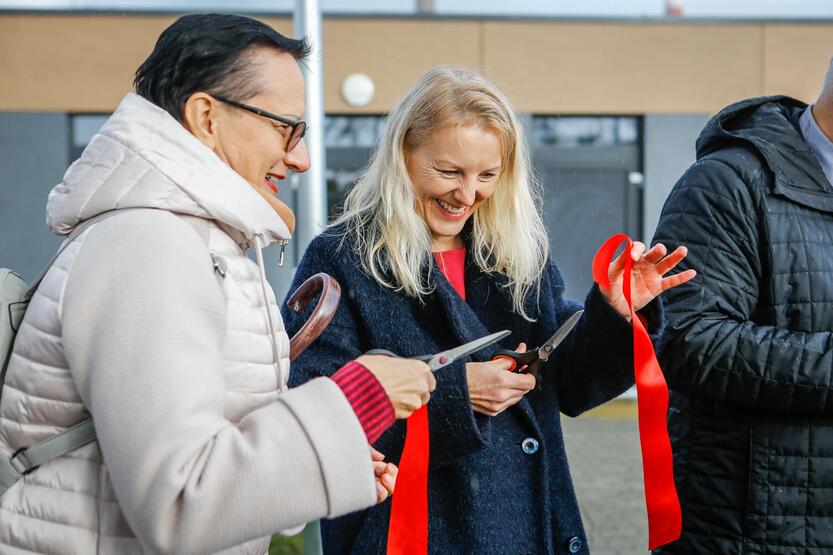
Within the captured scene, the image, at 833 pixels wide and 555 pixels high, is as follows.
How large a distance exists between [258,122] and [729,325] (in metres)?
1.28

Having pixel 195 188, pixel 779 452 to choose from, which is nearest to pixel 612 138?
pixel 779 452

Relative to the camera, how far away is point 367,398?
1.39 meters

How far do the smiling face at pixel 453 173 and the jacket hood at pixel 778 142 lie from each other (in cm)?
62

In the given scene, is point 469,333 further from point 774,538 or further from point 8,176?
point 8,176

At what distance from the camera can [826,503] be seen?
87.4 inches

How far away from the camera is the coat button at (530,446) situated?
2.21m

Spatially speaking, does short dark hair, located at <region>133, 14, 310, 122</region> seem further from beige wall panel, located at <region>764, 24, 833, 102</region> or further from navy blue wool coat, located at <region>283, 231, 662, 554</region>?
beige wall panel, located at <region>764, 24, 833, 102</region>

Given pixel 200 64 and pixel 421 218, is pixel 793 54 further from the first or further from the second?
pixel 200 64

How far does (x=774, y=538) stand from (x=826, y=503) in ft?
0.51

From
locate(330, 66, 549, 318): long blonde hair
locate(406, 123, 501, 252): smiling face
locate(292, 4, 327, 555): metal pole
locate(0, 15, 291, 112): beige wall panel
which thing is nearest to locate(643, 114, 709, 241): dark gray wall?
locate(0, 15, 291, 112): beige wall panel

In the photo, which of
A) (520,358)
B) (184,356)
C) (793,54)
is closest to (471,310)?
(520,358)

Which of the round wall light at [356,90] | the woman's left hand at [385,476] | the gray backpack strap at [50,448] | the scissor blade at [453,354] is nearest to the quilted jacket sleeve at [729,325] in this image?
the scissor blade at [453,354]

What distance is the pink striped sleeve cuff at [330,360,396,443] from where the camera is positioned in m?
1.37

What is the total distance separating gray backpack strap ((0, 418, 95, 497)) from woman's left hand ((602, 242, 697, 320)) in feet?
4.05
